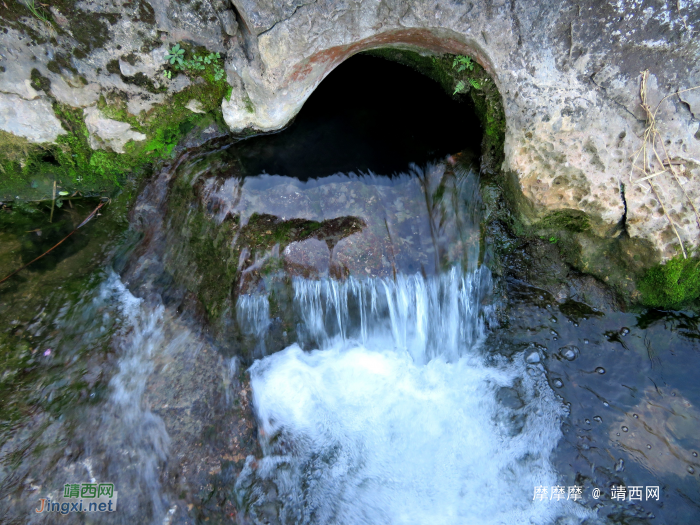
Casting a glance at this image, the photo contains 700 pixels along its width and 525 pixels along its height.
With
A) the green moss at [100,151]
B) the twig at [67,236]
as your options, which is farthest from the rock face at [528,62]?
the twig at [67,236]

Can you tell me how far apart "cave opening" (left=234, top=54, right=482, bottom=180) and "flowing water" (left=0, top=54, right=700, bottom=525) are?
0.04 m

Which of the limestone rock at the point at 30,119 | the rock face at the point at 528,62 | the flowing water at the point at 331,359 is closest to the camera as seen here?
the rock face at the point at 528,62

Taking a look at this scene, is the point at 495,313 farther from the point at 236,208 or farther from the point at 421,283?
the point at 236,208

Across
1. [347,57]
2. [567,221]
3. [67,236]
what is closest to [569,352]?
[567,221]

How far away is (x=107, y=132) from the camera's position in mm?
3859

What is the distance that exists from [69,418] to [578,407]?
454cm

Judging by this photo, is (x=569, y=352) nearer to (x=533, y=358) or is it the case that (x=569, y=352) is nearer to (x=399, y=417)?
(x=533, y=358)

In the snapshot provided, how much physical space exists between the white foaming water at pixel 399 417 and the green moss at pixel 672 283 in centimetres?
128

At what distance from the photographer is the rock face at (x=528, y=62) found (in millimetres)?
2945

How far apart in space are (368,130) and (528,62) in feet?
5.81

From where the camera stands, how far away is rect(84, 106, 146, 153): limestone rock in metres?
3.77

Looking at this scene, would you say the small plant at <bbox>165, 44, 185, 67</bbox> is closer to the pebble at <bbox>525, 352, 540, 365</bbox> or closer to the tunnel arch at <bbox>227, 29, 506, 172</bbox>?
the tunnel arch at <bbox>227, 29, 506, 172</bbox>

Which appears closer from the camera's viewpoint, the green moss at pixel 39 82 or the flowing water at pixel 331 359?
the flowing water at pixel 331 359

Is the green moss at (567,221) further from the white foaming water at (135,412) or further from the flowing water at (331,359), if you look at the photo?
the white foaming water at (135,412)
